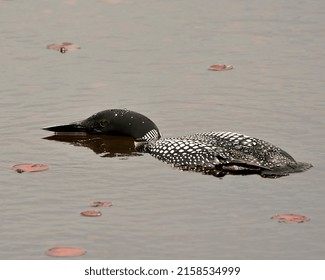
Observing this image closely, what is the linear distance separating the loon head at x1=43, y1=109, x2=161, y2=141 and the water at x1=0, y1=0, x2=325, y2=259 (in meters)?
0.25

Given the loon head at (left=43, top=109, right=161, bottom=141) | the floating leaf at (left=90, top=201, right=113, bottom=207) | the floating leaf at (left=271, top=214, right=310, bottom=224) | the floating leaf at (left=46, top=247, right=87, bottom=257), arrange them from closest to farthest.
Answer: the floating leaf at (left=46, top=247, right=87, bottom=257)
the floating leaf at (left=271, top=214, right=310, bottom=224)
the floating leaf at (left=90, top=201, right=113, bottom=207)
the loon head at (left=43, top=109, right=161, bottom=141)

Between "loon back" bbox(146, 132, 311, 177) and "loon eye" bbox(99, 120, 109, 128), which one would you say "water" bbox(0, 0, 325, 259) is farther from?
"loon eye" bbox(99, 120, 109, 128)

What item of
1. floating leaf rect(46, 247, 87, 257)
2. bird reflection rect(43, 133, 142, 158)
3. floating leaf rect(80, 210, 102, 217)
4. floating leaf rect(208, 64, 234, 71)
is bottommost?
bird reflection rect(43, 133, 142, 158)

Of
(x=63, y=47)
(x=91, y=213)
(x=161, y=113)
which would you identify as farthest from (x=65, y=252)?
(x=63, y=47)

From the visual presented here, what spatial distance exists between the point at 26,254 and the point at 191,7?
7.97 meters

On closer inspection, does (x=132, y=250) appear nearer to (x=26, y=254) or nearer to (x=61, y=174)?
→ (x=26, y=254)

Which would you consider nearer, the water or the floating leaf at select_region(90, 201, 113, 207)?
the water

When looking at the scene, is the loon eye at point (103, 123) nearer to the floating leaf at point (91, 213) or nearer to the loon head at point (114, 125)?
the loon head at point (114, 125)

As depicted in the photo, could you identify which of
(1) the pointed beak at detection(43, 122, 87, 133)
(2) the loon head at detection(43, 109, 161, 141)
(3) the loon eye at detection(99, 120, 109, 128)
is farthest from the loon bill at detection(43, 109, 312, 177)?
(1) the pointed beak at detection(43, 122, 87, 133)

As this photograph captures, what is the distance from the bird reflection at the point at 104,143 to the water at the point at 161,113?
0.14 m

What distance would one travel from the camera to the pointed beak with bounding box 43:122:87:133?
→ 1076cm

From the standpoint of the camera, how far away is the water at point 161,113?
8211 millimetres

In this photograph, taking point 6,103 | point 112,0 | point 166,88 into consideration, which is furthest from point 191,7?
point 6,103

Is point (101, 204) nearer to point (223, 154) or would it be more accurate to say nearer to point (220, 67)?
point (223, 154)
